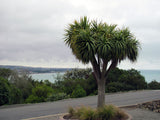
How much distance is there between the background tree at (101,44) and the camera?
7781 mm

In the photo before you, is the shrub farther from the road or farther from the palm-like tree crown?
the road

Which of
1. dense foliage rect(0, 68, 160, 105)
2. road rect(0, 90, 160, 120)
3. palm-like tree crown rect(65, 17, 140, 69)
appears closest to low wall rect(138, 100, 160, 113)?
road rect(0, 90, 160, 120)

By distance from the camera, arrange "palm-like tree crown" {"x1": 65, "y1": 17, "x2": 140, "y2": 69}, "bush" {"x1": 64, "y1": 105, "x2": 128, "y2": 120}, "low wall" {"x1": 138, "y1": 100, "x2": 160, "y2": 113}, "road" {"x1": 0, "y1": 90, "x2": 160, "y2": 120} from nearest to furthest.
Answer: "bush" {"x1": 64, "y1": 105, "x2": 128, "y2": 120} → "palm-like tree crown" {"x1": 65, "y1": 17, "x2": 140, "y2": 69} → "low wall" {"x1": 138, "y1": 100, "x2": 160, "y2": 113} → "road" {"x1": 0, "y1": 90, "x2": 160, "y2": 120}

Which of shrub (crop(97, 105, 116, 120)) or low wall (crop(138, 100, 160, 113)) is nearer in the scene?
shrub (crop(97, 105, 116, 120))

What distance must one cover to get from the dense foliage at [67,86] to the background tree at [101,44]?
11429mm

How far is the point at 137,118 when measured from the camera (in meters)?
8.66

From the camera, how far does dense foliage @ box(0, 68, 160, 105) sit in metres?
19.4

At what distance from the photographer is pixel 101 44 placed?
25.8ft

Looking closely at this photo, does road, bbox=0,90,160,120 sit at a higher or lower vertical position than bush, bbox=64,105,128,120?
lower

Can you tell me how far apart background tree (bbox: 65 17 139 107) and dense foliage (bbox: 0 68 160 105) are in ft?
37.5

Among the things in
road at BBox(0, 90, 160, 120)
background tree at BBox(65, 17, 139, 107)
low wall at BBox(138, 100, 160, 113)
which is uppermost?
background tree at BBox(65, 17, 139, 107)

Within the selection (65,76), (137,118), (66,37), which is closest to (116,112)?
(137,118)

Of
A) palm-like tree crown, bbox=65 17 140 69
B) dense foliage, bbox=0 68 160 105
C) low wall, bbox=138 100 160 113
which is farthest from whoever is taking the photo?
dense foliage, bbox=0 68 160 105

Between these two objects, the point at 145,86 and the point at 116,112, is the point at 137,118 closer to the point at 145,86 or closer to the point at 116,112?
Answer: the point at 116,112
